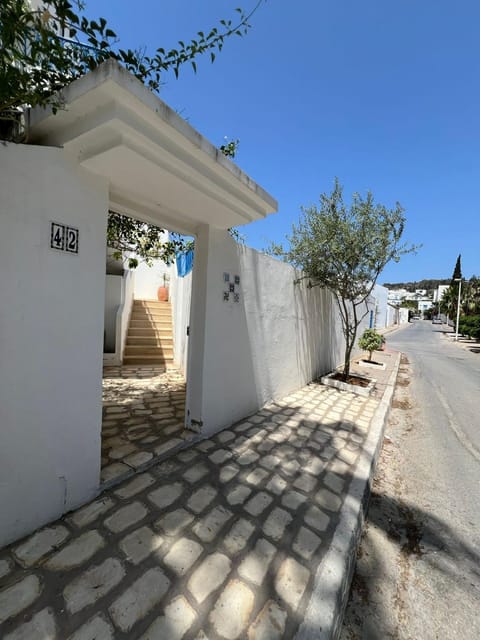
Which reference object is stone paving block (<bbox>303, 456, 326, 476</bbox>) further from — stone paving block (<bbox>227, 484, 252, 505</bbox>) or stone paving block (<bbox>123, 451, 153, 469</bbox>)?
stone paving block (<bbox>123, 451, 153, 469</bbox>)

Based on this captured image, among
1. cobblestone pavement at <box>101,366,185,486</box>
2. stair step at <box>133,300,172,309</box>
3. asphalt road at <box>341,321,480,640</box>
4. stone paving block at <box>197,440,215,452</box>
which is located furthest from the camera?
stair step at <box>133,300,172,309</box>

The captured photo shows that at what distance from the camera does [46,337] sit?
6.07 ft

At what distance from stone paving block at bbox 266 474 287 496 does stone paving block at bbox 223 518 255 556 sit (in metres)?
0.46

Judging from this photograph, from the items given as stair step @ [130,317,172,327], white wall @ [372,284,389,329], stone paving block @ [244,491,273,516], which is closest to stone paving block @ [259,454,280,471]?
stone paving block @ [244,491,273,516]

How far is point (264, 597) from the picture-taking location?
Answer: 1.52 metres

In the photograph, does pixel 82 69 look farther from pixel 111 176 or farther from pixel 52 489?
pixel 52 489

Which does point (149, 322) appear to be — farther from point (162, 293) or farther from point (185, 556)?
point (185, 556)

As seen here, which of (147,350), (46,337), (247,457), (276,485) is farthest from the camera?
(147,350)

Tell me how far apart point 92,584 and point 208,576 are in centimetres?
65

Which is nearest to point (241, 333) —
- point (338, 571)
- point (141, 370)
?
point (338, 571)

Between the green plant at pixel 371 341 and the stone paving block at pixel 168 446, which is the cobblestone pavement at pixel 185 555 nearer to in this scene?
the stone paving block at pixel 168 446

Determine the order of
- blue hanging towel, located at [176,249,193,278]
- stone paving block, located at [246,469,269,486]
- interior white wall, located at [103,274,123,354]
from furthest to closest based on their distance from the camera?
interior white wall, located at [103,274,123,354] < blue hanging towel, located at [176,249,193,278] < stone paving block, located at [246,469,269,486]

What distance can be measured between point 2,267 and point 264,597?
247 cm

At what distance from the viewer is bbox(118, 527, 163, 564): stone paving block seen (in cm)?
170
